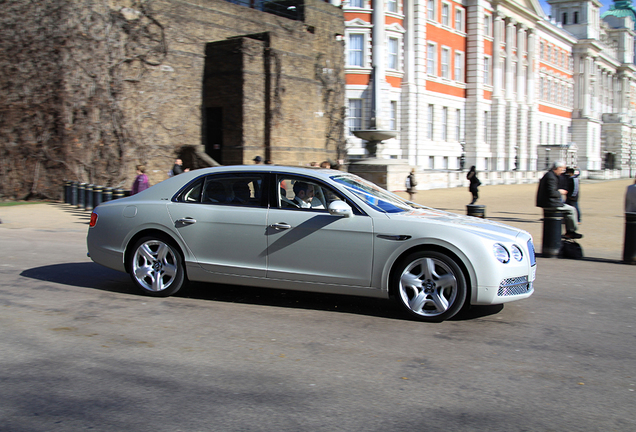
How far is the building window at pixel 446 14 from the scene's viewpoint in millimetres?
51844

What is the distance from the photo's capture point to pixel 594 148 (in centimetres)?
9575

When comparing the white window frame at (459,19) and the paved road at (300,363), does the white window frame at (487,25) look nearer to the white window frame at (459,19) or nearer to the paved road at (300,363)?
the white window frame at (459,19)

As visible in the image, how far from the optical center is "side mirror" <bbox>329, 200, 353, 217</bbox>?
6070mm

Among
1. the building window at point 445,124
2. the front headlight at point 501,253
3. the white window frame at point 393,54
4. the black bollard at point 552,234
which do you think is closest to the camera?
the front headlight at point 501,253

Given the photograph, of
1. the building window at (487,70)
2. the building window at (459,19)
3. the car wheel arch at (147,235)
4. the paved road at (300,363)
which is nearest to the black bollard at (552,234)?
the paved road at (300,363)

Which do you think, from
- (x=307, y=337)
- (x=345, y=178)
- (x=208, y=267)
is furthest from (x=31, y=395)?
(x=345, y=178)

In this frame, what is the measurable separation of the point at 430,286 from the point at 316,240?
1.22 metres

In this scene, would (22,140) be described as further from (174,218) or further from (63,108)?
(174,218)

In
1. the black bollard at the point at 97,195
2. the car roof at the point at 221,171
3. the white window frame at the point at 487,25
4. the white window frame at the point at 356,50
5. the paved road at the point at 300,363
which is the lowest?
the paved road at the point at 300,363

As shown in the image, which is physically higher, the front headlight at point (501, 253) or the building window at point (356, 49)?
the building window at point (356, 49)

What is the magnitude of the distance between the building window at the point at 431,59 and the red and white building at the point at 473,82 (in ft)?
0.26

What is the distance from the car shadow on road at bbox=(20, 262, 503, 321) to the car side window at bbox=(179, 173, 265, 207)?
1107mm

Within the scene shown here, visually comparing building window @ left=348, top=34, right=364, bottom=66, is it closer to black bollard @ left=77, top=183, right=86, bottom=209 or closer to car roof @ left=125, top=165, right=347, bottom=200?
black bollard @ left=77, top=183, right=86, bottom=209

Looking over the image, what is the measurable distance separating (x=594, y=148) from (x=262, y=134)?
278 ft
